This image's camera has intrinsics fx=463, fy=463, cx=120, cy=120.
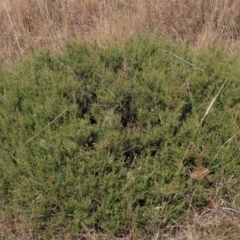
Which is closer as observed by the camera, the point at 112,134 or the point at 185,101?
the point at 112,134

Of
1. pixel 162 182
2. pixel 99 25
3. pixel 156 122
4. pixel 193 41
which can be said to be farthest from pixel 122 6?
pixel 162 182

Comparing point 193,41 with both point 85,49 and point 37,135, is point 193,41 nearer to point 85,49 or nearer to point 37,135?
point 85,49

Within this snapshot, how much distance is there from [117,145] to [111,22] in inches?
73.8

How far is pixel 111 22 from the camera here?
4.45 m

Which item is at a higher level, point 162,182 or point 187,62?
point 187,62

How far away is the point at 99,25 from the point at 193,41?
2.98 ft

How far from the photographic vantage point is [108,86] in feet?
11.0

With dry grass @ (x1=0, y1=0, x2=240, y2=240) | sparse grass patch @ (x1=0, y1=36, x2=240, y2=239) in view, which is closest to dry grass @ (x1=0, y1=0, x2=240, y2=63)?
dry grass @ (x1=0, y1=0, x2=240, y2=240)

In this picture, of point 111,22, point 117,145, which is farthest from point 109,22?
point 117,145

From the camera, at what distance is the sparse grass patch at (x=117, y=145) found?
276 centimetres

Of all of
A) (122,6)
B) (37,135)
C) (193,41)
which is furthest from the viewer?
(122,6)

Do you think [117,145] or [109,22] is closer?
[117,145]

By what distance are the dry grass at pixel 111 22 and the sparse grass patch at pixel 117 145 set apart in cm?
82

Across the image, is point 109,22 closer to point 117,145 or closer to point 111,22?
point 111,22
